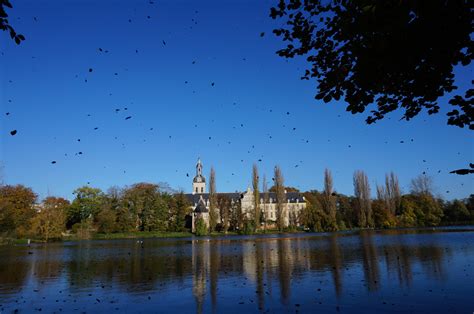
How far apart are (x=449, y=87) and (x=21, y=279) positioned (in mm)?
17870

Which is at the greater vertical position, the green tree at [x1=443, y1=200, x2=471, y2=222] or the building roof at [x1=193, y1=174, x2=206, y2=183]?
the building roof at [x1=193, y1=174, x2=206, y2=183]

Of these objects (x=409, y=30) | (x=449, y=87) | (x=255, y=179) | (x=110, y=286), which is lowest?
(x=110, y=286)

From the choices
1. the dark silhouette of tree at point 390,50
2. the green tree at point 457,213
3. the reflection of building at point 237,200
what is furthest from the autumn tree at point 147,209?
the dark silhouette of tree at point 390,50

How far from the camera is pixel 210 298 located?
10.6 meters

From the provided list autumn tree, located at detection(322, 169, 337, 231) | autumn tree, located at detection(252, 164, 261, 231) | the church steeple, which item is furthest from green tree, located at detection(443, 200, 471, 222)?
the church steeple

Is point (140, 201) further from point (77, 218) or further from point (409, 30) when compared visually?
point (409, 30)

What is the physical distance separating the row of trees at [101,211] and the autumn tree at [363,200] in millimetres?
36931

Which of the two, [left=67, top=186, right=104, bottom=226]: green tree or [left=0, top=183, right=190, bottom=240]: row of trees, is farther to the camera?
[left=67, top=186, right=104, bottom=226]: green tree

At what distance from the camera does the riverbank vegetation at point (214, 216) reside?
67.4 meters

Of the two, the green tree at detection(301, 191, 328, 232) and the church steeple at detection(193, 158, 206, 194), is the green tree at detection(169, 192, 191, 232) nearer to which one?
the green tree at detection(301, 191, 328, 232)

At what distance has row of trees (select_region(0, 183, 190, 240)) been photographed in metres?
58.8

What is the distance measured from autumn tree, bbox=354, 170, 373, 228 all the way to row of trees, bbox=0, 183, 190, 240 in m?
36.9

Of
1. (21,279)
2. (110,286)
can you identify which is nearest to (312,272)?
(110,286)

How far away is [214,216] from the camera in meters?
69.7
